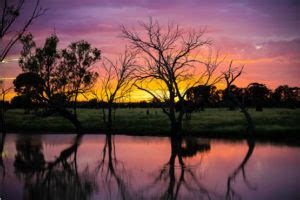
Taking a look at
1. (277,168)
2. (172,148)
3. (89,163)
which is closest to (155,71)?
(172,148)

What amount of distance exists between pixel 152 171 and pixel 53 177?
4.50m

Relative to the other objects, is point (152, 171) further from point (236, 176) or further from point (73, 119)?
point (73, 119)

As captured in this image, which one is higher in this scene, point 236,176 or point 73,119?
point 73,119

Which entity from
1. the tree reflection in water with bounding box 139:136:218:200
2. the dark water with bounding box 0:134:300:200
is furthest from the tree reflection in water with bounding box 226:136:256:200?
the tree reflection in water with bounding box 139:136:218:200

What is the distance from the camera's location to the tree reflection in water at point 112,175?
1290 cm

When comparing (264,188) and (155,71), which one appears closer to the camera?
(264,188)

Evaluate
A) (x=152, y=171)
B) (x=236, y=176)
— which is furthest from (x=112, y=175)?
(x=236, y=176)

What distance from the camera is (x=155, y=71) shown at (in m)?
31.8

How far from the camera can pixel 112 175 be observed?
1609 cm

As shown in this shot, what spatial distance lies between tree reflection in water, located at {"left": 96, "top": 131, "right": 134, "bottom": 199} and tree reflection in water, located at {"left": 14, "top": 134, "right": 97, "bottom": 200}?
565mm

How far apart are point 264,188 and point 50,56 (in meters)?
36.7

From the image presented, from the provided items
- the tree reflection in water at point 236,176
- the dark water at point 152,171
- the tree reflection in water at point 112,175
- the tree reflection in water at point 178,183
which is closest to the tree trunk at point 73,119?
the dark water at point 152,171

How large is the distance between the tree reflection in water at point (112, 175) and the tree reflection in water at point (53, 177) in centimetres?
57

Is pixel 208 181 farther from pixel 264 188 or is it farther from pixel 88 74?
pixel 88 74
